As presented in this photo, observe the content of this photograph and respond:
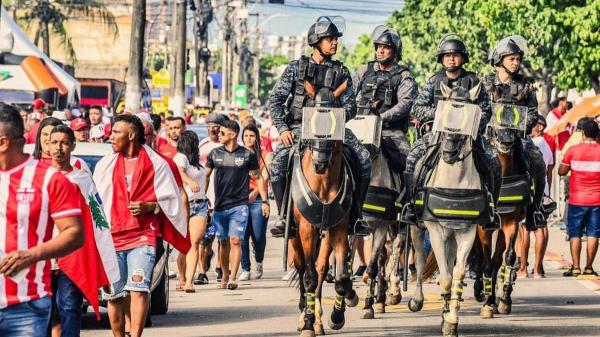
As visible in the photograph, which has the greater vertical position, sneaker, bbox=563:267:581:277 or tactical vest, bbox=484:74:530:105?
tactical vest, bbox=484:74:530:105

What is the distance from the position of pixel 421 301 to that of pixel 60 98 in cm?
2543

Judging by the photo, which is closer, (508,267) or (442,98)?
(442,98)

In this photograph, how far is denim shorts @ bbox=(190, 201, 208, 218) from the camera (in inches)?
694

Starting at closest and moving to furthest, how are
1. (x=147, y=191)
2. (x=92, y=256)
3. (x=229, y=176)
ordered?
(x=92, y=256)
(x=147, y=191)
(x=229, y=176)

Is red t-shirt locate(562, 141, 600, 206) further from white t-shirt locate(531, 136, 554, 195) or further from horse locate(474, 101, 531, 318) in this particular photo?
horse locate(474, 101, 531, 318)

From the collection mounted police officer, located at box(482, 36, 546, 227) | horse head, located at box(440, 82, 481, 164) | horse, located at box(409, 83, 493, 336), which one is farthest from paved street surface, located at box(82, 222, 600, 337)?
horse head, located at box(440, 82, 481, 164)

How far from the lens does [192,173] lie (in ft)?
56.7

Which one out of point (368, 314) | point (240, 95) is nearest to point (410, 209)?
point (368, 314)

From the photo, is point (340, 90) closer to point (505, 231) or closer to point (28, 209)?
point (505, 231)

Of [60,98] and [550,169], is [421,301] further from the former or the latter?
[60,98]

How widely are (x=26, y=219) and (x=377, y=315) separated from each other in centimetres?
779

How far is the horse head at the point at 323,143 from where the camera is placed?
42.7ft

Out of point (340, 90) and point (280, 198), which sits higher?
point (340, 90)

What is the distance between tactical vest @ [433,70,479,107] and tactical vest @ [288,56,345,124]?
1.16 metres
